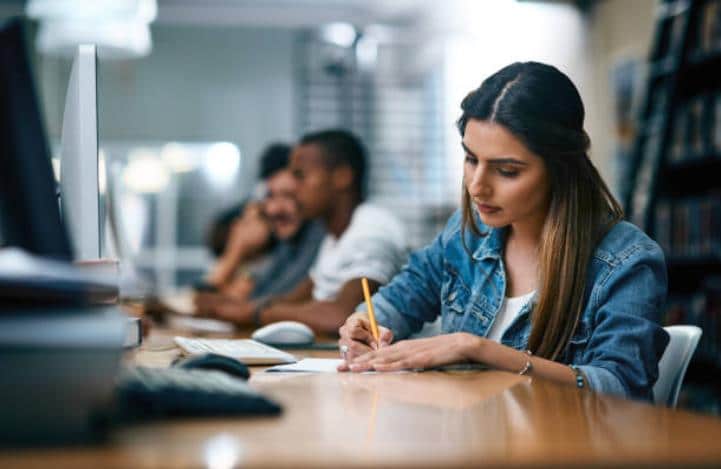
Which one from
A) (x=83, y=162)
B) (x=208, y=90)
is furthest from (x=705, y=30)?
(x=208, y=90)

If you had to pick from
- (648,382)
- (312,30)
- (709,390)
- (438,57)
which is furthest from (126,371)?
(312,30)

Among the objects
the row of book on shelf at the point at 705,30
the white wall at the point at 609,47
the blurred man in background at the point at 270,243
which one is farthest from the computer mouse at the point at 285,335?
the white wall at the point at 609,47

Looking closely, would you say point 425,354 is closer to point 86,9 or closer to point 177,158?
point 86,9

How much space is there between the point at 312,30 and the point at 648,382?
724 centimetres

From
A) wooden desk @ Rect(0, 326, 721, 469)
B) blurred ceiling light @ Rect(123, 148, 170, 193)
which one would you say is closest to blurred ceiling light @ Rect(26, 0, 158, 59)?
wooden desk @ Rect(0, 326, 721, 469)

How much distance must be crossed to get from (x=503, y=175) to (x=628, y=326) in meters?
0.32

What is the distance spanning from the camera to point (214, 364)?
3.78 ft

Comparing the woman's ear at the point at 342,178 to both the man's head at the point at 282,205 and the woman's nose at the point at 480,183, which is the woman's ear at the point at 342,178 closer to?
the man's head at the point at 282,205

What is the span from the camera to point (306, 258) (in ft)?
11.7

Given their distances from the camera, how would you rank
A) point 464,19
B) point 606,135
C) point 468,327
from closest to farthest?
point 468,327, point 606,135, point 464,19

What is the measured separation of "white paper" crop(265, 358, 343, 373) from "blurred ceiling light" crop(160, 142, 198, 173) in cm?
759

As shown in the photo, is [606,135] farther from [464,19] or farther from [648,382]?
[648,382]

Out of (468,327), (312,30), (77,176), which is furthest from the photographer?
(312,30)

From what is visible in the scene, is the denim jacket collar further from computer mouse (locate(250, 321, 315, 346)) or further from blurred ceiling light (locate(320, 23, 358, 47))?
blurred ceiling light (locate(320, 23, 358, 47))
